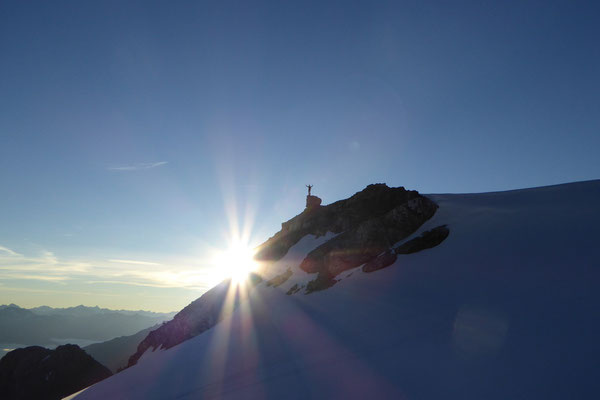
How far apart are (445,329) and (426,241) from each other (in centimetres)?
978

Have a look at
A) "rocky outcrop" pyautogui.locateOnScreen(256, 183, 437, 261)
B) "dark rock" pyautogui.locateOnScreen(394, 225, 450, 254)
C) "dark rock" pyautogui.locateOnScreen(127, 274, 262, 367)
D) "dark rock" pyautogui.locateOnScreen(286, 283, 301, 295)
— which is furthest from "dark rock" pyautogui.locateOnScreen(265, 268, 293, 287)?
"dark rock" pyautogui.locateOnScreen(394, 225, 450, 254)

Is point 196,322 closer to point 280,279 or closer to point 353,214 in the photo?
point 280,279

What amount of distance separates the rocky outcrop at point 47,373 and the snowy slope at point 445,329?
2485 centimetres

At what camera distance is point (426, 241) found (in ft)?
61.5

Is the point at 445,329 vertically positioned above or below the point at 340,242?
below

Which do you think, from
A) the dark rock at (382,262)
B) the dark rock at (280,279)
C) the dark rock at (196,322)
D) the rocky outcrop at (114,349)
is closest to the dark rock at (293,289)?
the dark rock at (280,279)

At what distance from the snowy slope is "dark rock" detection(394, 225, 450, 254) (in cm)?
53

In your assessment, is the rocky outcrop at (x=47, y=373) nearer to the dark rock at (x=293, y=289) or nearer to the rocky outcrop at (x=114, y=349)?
the dark rock at (x=293, y=289)

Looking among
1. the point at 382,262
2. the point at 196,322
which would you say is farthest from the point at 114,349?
the point at 382,262

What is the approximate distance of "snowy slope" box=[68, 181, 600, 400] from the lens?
7191 mm

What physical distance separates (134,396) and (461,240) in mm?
19991

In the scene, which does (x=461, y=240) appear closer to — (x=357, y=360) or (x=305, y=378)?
(x=357, y=360)

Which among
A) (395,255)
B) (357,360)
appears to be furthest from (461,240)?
(357,360)

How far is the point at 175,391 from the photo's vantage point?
504 inches
